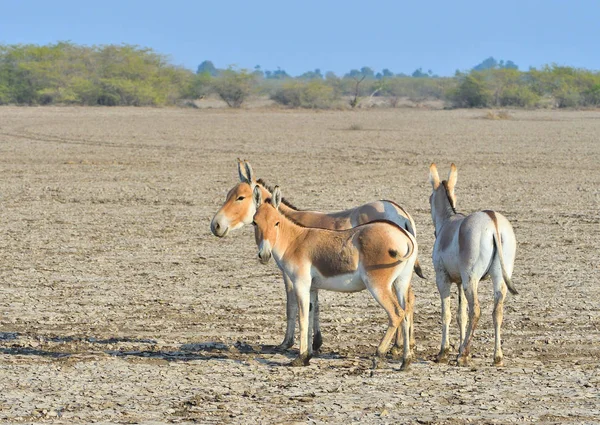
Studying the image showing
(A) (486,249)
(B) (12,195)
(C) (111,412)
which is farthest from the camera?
(B) (12,195)

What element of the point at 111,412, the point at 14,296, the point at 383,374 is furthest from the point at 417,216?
the point at 111,412

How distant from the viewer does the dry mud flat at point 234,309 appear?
8070mm

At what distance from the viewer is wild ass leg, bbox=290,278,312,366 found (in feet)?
29.7

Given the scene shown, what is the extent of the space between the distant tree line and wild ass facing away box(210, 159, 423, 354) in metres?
60.4

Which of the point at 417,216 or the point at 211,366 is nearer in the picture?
the point at 211,366

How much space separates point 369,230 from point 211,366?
75.6 inches

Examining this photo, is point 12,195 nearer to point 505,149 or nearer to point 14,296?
point 14,296

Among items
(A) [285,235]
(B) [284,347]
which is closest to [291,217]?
(A) [285,235]

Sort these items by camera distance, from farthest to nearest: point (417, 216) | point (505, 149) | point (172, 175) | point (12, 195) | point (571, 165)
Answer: point (505, 149)
point (571, 165)
point (172, 175)
point (12, 195)
point (417, 216)

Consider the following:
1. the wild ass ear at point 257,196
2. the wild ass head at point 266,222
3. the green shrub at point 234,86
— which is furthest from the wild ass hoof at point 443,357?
the green shrub at point 234,86

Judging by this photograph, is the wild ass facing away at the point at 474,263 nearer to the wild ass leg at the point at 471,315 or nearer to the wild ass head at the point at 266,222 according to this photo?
the wild ass leg at the point at 471,315

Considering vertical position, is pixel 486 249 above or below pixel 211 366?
above

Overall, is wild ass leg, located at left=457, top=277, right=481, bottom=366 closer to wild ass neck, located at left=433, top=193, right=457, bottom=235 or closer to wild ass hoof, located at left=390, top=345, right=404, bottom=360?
wild ass hoof, located at left=390, top=345, right=404, bottom=360

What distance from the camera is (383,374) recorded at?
886cm
